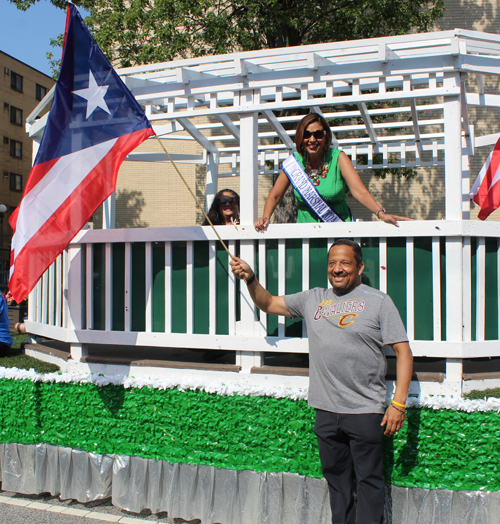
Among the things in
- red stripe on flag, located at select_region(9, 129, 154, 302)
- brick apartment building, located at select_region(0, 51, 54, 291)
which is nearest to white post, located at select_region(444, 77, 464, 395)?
red stripe on flag, located at select_region(9, 129, 154, 302)

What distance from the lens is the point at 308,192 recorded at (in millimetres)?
3734

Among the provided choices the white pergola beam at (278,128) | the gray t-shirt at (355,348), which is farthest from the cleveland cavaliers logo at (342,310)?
the white pergola beam at (278,128)

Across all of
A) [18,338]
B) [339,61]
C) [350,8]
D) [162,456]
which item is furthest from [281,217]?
[162,456]

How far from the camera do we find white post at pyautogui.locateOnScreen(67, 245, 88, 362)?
4.35 metres

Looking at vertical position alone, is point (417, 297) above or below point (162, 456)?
above

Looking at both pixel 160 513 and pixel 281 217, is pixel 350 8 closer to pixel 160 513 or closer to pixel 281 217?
pixel 281 217

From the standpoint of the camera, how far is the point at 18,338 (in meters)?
6.85

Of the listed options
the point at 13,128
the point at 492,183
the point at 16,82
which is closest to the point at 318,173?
the point at 492,183

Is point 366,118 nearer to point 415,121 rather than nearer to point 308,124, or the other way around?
point 415,121

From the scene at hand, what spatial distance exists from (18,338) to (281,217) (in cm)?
550

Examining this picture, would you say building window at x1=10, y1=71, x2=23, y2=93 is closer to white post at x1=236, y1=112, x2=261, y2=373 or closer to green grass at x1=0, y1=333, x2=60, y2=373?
green grass at x1=0, y1=333, x2=60, y2=373

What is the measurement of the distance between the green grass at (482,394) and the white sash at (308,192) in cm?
150

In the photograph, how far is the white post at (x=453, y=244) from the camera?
344 centimetres

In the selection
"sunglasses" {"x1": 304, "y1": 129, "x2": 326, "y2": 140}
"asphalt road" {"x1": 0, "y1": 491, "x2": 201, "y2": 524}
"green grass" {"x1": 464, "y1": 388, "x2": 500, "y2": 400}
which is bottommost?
"asphalt road" {"x1": 0, "y1": 491, "x2": 201, "y2": 524}
